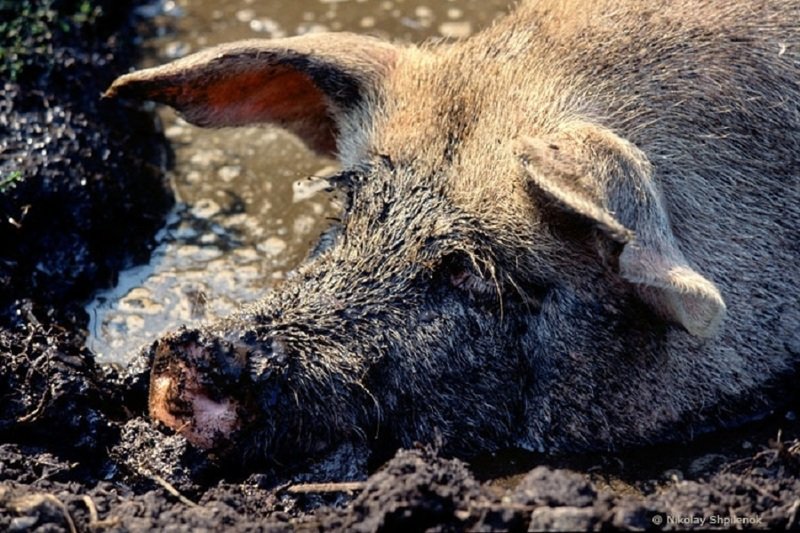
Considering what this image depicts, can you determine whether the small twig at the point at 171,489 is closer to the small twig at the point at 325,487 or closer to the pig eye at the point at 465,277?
the small twig at the point at 325,487

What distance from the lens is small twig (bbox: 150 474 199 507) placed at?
12.9 feet

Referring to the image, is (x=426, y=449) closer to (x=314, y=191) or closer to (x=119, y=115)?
(x=314, y=191)

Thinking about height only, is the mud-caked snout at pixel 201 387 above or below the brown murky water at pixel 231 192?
below

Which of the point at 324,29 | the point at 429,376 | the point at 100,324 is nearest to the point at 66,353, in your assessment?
the point at 100,324

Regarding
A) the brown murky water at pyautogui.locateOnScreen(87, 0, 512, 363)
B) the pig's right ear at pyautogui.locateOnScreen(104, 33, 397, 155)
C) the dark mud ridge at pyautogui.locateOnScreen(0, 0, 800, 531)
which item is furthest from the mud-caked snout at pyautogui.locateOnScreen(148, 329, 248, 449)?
the pig's right ear at pyautogui.locateOnScreen(104, 33, 397, 155)

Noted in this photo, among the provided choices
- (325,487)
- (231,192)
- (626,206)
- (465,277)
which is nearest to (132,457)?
(325,487)

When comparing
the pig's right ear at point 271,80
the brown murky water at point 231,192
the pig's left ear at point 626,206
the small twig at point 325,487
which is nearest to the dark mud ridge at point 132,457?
the small twig at point 325,487

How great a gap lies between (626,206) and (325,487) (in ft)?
A: 4.43

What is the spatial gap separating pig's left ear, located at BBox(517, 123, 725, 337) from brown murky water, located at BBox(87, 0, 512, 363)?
1317 mm

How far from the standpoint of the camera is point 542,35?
14.9ft

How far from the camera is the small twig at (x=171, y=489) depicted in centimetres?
392

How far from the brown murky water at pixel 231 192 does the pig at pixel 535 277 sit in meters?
0.70

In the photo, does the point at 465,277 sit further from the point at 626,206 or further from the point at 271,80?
the point at 271,80

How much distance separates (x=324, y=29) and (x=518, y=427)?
354cm
